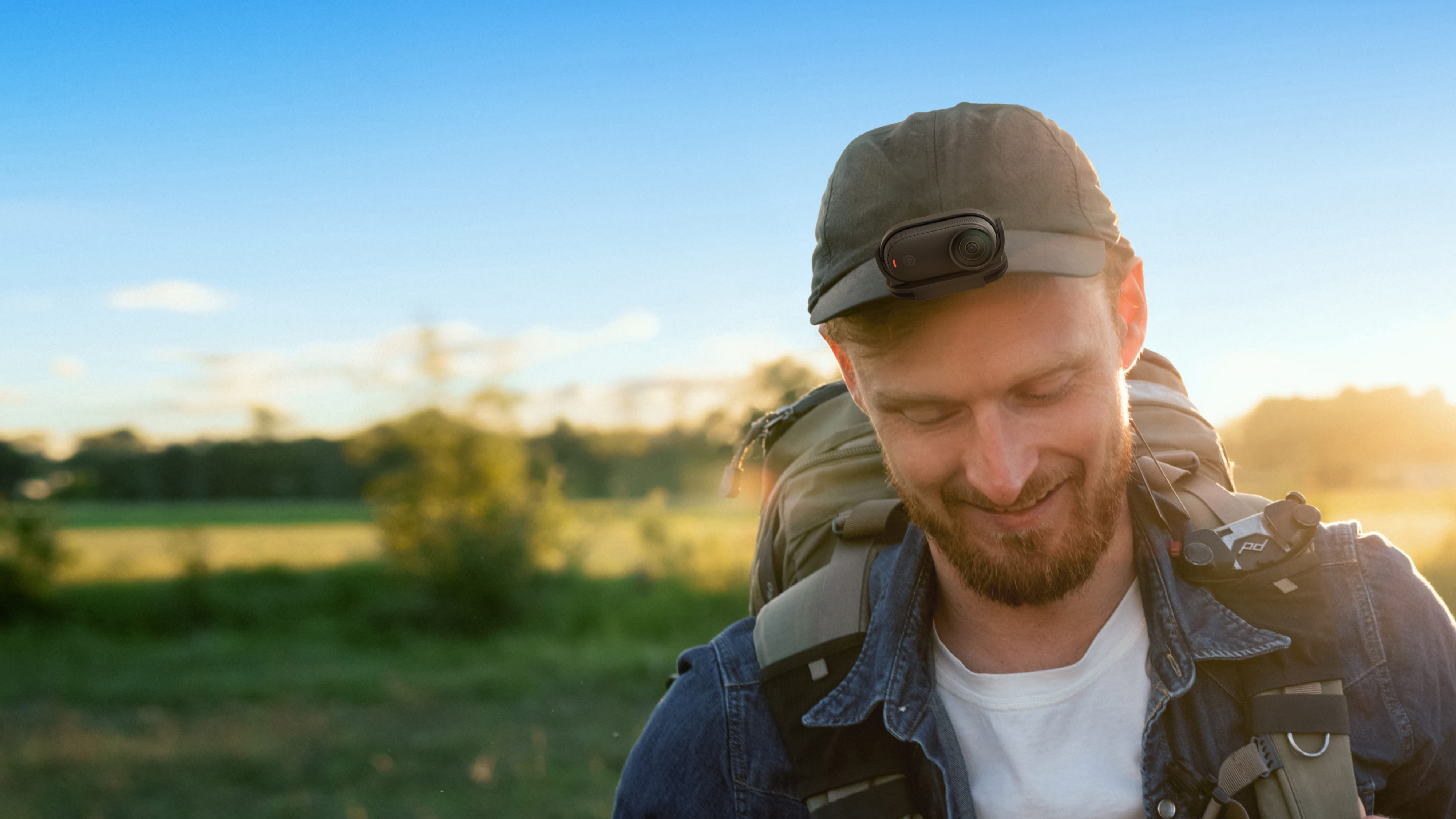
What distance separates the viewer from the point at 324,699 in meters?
12.7

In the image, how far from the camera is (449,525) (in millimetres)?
16922

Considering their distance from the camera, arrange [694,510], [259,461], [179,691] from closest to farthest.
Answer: [179,691] < [694,510] < [259,461]

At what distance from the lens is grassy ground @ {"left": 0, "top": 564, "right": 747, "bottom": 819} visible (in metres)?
8.61

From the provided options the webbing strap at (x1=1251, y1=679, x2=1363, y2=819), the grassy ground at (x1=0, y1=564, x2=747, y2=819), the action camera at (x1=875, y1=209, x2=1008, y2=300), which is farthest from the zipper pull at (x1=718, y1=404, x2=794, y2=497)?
the grassy ground at (x1=0, y1=564, x2=747, y2=819)

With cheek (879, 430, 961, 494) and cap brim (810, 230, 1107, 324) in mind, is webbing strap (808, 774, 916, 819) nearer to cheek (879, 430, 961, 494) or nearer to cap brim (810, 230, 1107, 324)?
cheek (879, 430, 961, 494)

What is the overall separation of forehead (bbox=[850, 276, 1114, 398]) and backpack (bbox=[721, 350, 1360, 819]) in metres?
0.53

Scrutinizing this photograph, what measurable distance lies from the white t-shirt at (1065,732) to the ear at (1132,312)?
23.1 inches

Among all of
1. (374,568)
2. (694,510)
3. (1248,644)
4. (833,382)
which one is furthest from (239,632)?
(1248,644)

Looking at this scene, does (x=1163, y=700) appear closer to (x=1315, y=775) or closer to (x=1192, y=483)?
(x=1315, y=775)

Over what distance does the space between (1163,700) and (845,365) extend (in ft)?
Answer: 3.37

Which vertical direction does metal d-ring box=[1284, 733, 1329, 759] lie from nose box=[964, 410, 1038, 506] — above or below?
below

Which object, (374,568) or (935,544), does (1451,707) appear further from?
(374,568)

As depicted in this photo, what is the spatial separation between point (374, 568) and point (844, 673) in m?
19.0

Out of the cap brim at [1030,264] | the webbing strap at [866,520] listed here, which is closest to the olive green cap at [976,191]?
the cap brim at [1030,264]
